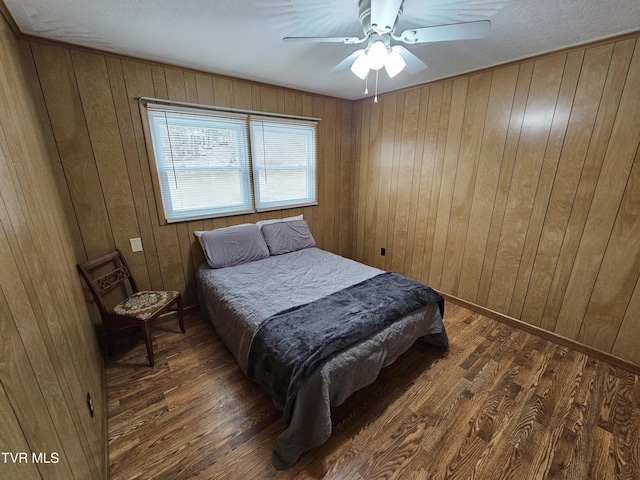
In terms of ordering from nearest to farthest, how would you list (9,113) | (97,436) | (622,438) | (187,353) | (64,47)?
(9,113)
(97,436)
(622,438)
(64,47)
(187,353)

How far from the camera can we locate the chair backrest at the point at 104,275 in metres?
1.94

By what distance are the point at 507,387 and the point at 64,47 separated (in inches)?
152

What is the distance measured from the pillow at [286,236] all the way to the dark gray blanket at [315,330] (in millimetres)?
1103

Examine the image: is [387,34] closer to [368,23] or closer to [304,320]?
[368,23]

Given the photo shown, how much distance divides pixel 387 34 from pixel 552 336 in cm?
269

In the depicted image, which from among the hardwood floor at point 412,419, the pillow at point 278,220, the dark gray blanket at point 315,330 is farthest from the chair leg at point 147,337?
the pillow at point 278,220

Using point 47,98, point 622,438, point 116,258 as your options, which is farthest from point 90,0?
point 622,438

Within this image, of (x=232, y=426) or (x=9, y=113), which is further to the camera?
(x=232, y=426)

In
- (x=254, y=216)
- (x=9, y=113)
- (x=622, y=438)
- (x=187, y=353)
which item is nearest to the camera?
(x=9, y=113)

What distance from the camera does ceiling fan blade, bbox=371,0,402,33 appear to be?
3.61ft

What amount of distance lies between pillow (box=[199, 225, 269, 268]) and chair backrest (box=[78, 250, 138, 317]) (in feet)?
2.10

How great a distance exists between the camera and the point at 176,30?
1651 mm

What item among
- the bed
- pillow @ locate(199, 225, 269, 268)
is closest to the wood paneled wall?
the bed

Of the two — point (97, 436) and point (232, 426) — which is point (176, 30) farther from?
point (232, 426)
